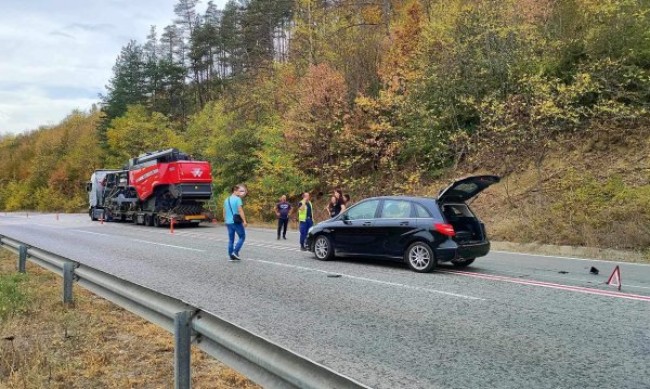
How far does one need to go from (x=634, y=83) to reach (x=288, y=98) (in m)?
18.3

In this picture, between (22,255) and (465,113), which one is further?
(465,113)

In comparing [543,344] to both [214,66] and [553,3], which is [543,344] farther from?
[214,66]

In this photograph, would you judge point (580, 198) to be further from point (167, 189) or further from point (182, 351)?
point (167, 189)

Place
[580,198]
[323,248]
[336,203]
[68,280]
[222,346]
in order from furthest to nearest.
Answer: [336,203] < [580,198] < [323,248] < [68,280] < [222,346]

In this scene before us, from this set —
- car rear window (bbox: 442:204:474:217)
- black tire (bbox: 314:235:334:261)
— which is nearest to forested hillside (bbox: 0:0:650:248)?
car rear window (bbox: 442:204:474:217)

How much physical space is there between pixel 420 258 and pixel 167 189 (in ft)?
61.7

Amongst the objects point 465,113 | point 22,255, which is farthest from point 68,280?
point 465,113

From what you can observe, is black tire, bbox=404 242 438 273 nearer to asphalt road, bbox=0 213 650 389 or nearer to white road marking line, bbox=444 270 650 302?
asphalt road, bbox=0 213 650 389

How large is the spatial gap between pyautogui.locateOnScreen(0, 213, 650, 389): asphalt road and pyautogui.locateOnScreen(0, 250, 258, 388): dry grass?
3.41ft

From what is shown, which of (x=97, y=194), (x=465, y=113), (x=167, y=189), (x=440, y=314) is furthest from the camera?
Result: (x=97, y=194)

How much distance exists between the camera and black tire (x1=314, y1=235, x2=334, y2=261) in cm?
1242

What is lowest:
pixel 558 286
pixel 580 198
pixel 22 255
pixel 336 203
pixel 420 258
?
pixel 558 286

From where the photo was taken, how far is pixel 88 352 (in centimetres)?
548

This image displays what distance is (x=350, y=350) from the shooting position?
17.9 ft
